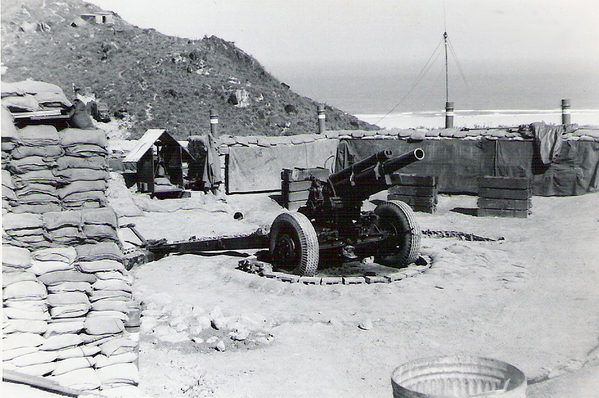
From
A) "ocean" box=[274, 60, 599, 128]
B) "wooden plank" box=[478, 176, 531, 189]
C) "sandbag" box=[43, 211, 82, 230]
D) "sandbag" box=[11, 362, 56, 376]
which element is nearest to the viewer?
"sandbag" box=[11, 362, 56, 376]

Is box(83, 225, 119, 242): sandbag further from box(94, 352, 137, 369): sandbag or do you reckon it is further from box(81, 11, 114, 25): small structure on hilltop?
box(81, 11, 114, 25): small structure on hilltop

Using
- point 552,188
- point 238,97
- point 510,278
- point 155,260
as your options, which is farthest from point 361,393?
point 238,97

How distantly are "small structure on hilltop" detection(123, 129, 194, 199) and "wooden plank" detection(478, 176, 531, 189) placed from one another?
713cm

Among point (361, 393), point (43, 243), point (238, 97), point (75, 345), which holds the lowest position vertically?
point (361, 393)

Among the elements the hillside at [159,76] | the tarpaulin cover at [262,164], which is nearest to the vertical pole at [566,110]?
the tarpaulin cover at [262,164]

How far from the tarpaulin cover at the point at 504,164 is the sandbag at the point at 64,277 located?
13.1 meters

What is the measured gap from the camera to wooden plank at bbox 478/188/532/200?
15586 mm

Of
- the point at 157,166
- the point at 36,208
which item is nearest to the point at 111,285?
the point at 36,208

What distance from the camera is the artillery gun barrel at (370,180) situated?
10.4 metres

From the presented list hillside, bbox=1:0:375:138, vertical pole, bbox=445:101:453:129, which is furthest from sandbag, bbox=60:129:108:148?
hillside, bbox=1:0:375:138

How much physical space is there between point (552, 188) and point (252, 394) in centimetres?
1272

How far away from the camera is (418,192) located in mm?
16797

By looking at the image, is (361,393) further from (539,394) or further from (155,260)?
(155,260)

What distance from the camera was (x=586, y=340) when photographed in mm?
8195
